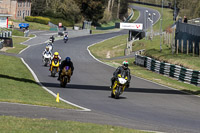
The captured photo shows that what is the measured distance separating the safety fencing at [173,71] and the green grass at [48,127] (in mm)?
19710

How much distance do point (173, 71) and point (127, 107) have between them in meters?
17.6

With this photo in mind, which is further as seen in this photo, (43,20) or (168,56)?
(43,20)

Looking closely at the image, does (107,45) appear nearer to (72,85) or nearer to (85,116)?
(72,85)

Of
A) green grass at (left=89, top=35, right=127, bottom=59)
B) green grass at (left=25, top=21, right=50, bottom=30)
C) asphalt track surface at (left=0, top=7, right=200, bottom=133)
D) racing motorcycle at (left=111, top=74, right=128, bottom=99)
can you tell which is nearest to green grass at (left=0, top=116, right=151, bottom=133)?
asphalt track surface at (left=0, top=7, right=200, bottom=133)

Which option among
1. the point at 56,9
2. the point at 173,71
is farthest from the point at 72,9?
the point at 173,71

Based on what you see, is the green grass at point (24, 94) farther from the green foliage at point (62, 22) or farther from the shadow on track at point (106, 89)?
the green foliage at point (62, 22)

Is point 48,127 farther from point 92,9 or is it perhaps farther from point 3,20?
A: point 92,9

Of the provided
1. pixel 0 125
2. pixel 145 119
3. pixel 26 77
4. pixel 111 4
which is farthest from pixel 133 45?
pixel 111 4

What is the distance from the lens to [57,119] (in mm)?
12328

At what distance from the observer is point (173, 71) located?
34125mm

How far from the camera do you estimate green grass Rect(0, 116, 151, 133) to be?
1029 centimetres

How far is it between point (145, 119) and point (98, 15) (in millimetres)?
97438

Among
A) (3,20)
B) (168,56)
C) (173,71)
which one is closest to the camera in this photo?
(173,71)

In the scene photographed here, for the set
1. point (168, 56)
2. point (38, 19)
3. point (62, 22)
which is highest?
point (38, 19)
